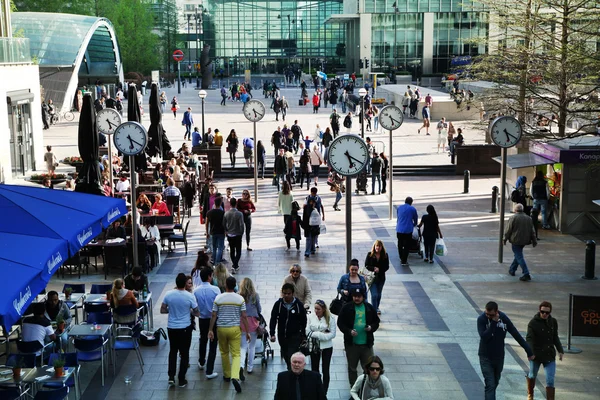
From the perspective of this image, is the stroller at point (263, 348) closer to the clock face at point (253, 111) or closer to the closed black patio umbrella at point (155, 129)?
the closed black patio umbrella at point (155, 129)

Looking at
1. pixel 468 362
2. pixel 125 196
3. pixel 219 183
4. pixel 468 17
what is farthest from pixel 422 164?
pixel 468 17

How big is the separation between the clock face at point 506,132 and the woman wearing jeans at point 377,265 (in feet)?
20.0

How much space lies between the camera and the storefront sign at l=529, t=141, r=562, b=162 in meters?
21.8

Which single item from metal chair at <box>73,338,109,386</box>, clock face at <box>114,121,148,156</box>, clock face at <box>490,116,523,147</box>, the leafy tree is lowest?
metal chair at <box>73,338,109,386</box>

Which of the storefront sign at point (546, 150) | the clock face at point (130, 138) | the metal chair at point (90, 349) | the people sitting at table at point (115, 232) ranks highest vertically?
the clock face at point (130, 138)

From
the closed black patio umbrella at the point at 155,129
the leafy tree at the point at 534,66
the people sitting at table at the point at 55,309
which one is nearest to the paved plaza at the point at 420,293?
the people sitting at table at the point at 55,309

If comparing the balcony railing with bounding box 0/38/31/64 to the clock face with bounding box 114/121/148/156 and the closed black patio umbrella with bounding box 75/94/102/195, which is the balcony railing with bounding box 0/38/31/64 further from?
the clock face with bounding box 114/121/148/156

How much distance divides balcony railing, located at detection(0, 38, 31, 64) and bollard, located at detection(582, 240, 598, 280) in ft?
68.5

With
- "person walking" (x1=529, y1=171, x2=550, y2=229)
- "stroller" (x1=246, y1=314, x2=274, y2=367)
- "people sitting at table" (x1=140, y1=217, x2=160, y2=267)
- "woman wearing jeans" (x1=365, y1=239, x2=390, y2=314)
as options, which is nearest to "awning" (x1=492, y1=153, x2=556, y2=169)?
"person walking" (x1=529, y1=171, x2=550, y2=229)

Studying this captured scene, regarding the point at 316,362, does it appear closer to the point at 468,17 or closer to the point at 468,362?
the point at 468,362

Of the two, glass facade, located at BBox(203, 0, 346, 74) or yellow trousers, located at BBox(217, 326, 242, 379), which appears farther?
glass facade, located at BBox(203, 0, 346, 74)

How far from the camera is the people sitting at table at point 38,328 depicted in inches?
464

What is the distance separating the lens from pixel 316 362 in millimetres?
10977

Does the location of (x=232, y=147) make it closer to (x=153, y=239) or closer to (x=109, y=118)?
(x=109, y=118)
